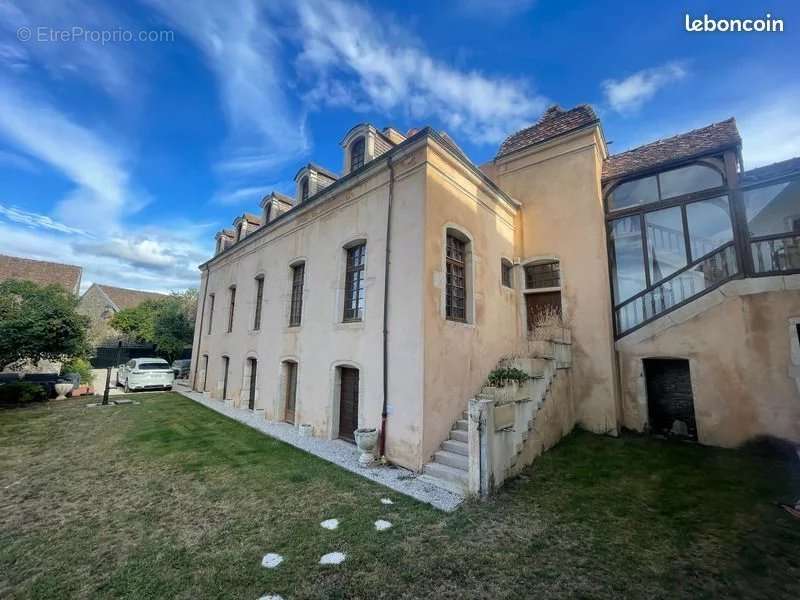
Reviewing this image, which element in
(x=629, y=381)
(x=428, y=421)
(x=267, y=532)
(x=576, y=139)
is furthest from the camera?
(x=576, y=139)

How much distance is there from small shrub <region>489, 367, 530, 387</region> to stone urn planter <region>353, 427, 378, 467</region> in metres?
2.63

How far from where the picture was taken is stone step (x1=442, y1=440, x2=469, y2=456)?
5872 mm

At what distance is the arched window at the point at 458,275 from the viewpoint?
7.29m

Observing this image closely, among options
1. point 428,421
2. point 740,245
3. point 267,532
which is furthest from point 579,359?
point 267,532

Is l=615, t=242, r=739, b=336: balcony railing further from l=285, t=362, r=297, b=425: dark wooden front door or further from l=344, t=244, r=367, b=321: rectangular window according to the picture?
l=285, t=362, r=297, b=425: dark wooden front door

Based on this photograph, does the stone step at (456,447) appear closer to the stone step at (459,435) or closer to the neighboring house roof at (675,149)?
the stone step at (459,435)

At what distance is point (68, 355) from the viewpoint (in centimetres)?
1202

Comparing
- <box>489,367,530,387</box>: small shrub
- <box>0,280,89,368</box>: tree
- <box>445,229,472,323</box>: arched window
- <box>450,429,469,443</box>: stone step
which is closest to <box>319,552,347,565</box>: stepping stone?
<box>450,429,469,443</box>: stone step

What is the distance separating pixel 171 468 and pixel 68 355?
1006cm

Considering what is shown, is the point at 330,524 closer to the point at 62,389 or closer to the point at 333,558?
the point at 333,558

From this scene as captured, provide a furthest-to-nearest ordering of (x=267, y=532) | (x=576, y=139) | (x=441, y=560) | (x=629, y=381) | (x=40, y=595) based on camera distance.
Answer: (x=576, y=139), (x=629, y=381), (x=267, y=532), (x=441, y=560), (x=40, y=595)

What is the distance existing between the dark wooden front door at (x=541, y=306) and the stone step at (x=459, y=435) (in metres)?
4.24

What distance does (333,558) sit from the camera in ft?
11.0

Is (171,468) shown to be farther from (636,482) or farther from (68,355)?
(68,355)
